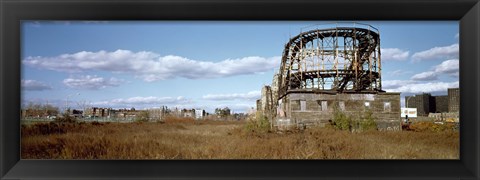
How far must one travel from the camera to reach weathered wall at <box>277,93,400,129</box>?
3.41 m

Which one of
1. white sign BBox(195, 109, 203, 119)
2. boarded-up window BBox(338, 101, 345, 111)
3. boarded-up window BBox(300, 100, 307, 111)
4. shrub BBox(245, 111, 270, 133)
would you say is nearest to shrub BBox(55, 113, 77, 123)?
white sign BBox(195, 109, 203, 119)

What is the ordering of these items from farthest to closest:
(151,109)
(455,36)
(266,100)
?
(266,100) → (151,109) → (455,36)

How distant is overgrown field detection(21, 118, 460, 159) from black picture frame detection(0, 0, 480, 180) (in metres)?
0.16

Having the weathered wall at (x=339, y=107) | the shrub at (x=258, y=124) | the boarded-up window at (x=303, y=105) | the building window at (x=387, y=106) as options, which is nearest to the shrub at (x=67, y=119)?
the shrub at (x=258, y=124)

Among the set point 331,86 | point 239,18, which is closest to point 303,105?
point 331,86

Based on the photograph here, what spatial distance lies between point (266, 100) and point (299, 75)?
0.71 m

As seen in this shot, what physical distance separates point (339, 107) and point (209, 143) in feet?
4.52

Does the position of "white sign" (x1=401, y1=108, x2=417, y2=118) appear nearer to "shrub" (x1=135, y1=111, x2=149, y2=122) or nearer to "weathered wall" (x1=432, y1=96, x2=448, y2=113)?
"weathered wall" (x1=432, y1=96, x2=448, y2=113)

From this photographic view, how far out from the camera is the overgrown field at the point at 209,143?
9.32 feet

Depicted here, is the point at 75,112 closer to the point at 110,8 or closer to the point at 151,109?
the point at 151,109

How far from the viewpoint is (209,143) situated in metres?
3.11

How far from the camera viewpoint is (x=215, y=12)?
245 centimetres

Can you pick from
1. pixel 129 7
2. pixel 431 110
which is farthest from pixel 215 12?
pixel 431 110

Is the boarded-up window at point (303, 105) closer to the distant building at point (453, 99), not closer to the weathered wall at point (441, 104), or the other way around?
the weathered wall at point (441, 104)
